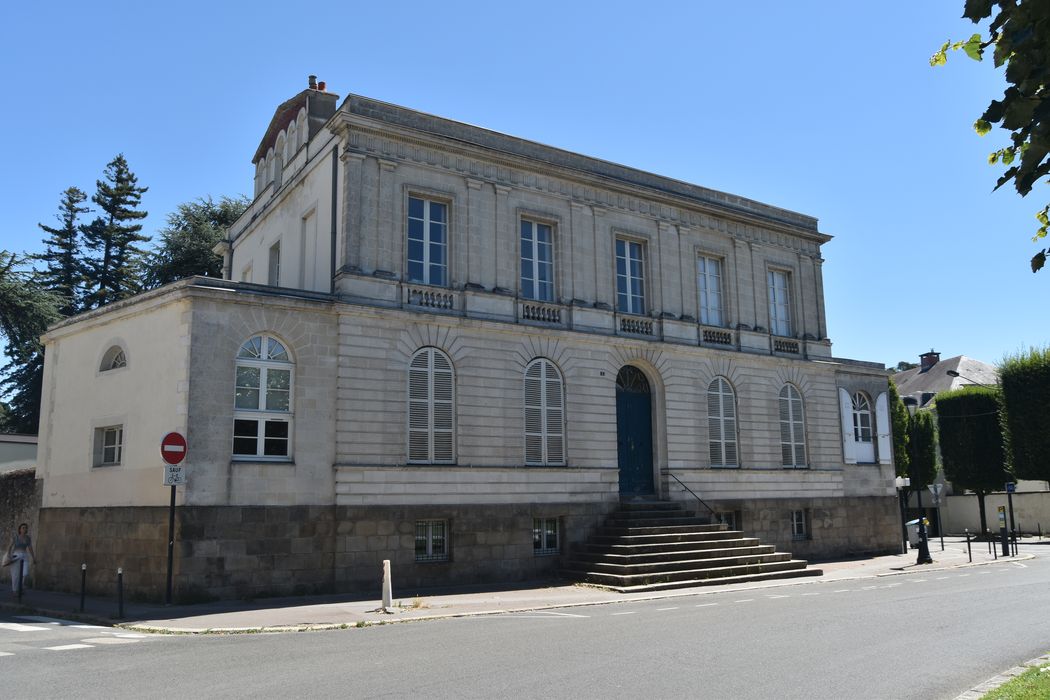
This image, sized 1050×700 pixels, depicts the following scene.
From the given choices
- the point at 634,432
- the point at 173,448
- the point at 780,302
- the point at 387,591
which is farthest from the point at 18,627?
the point at 780,302

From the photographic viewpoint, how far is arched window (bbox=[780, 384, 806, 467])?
2575 centimetres

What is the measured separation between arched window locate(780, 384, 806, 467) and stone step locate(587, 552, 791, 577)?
5.32m

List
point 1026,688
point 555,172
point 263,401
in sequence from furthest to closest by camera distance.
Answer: point 555,172 < point 263,401 < point 1026,688

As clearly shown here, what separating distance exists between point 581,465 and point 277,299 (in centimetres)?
843

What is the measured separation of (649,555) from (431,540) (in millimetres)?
4931

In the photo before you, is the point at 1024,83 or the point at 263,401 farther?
the point at 263,401

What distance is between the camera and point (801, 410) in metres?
26.4

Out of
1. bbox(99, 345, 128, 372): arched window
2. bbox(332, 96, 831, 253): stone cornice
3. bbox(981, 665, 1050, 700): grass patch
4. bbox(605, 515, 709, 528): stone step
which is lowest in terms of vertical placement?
bbox(981, 665, 1050, 700): grass patch

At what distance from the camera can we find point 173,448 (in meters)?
15.0

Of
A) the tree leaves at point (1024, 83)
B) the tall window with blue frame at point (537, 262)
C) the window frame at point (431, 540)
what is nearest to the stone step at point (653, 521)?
the window frame at point (431, 540)

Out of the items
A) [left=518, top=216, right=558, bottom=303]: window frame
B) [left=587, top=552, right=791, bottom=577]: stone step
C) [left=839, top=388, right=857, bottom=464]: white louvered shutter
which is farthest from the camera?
[left=839, top=388, right=857, bottom=464]: white louvered shutter

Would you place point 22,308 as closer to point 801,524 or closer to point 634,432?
point 634,432

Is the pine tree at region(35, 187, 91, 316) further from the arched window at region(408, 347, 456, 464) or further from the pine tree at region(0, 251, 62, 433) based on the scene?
the arched window at region(408, 347, 456, 464)

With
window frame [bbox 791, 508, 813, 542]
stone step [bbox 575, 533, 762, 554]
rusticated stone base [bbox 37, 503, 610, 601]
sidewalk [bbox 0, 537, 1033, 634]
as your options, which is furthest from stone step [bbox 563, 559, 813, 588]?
window frame [bbox 791, 508, 813, 542]
